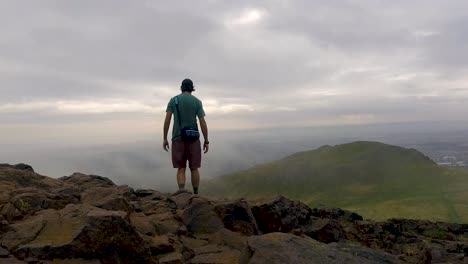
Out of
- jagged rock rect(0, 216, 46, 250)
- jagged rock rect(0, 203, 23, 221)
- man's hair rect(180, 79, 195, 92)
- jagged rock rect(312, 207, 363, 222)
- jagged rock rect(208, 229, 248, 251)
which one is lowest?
jagged rock rect(312, 207, 363, 222)

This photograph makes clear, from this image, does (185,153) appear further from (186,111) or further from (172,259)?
(172,259)

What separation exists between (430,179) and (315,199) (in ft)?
189

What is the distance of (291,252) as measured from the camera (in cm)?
972

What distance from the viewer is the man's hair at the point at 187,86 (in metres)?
19.3

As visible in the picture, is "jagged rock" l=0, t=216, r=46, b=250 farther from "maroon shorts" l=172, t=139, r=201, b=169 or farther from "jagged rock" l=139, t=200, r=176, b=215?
"maroon shorts" l=172, t=139, r=201, b=169

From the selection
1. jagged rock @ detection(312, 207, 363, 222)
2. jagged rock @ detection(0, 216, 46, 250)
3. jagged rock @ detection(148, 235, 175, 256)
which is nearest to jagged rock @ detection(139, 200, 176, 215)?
jagged rock @ detection(148, 235, 175, 256)

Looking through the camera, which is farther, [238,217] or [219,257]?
[238,217]

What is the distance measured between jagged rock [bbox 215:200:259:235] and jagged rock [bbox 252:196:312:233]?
0.85 m

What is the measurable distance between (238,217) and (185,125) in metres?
6.52

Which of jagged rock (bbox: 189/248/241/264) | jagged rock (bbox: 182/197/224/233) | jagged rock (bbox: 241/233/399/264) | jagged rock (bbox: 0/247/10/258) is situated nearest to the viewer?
jagged rock (bbox: 0/247/10/258)

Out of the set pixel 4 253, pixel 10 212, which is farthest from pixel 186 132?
pixel 4 253

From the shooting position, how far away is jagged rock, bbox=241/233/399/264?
9.49 metres

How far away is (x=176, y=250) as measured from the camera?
1106 centimetres

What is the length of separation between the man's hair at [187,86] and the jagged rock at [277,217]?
7.18 meters
